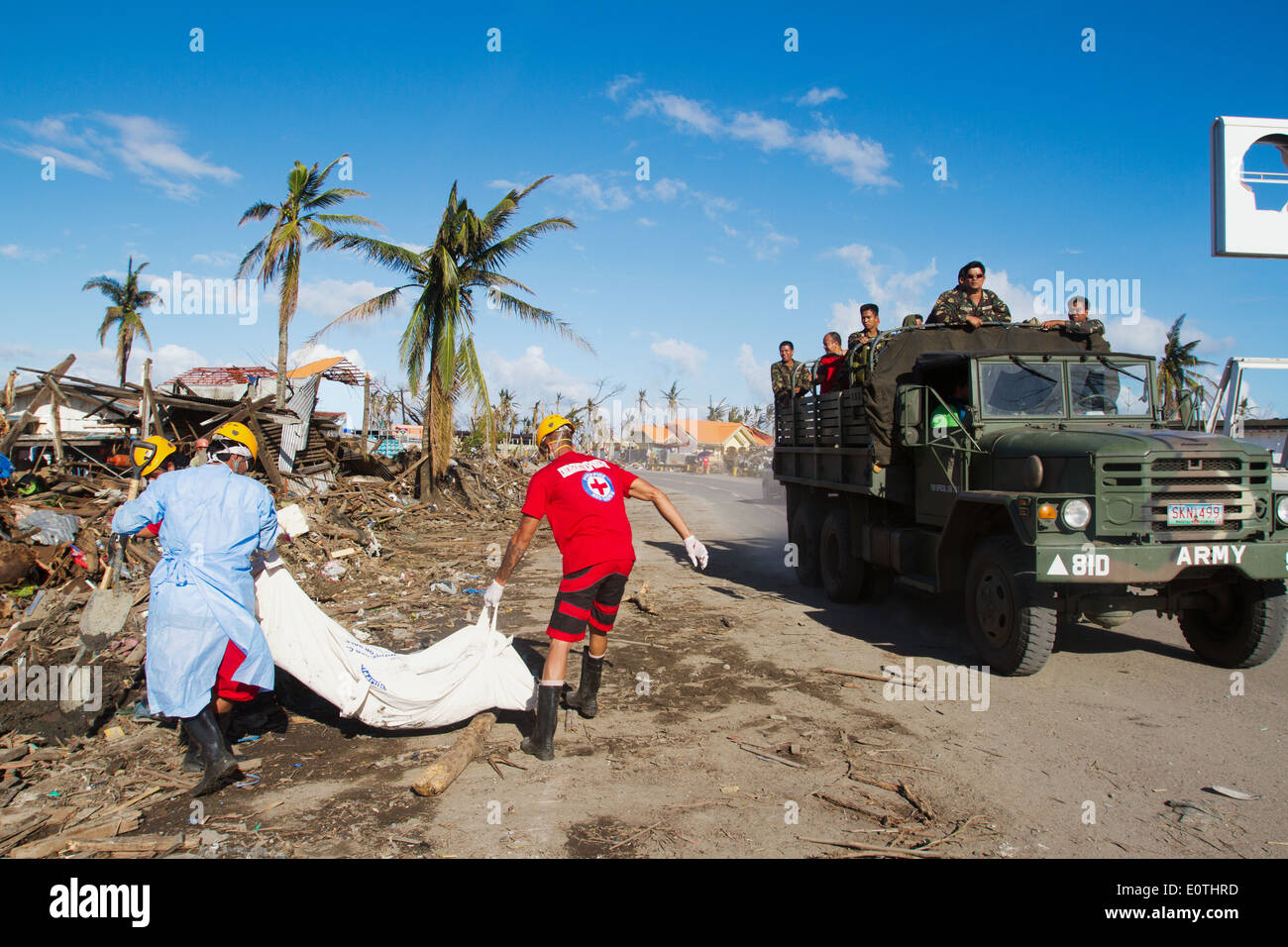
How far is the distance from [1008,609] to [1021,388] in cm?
216

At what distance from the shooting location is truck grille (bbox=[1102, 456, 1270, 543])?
5.22 m

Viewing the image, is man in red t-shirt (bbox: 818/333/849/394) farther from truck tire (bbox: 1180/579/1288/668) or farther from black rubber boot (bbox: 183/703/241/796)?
black rubber boot (bbox: 183/703/241/796)

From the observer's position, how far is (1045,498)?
5234mm

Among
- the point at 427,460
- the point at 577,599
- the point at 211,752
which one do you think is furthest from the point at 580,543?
the point at 427,460

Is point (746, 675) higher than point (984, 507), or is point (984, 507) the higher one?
point (984, 507)

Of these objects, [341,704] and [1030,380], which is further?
[1030,380]

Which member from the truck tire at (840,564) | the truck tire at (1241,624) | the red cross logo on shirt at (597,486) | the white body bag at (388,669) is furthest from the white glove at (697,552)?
the truck tire at (840,564)

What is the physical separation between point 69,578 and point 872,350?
8891mm

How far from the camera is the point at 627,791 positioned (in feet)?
12.6

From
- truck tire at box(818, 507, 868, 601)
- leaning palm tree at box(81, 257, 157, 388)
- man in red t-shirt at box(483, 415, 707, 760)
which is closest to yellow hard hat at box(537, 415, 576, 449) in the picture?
man in red t-shirt at box(483, 415, 707, 760)

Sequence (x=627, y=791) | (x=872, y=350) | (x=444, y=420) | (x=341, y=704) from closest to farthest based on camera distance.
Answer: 1. (x=627, y=791)
2. (x=341, y=704)
3. (x=872, y=350)
4. (x=444, y=420)

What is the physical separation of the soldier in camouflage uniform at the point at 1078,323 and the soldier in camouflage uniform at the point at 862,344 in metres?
1.68
